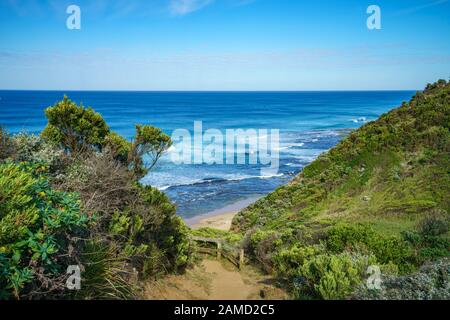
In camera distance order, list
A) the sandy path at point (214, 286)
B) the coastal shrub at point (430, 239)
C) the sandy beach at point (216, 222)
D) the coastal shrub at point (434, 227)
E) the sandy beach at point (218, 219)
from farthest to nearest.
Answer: the sandy beach at point (218, 219) → the sandy beach at point (216, 222) → the coastal shrub at point (434, 227) → the coastal shrub at point (430, 239) → the sandy path at point (214, 286)

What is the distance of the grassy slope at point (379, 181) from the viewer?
48.0 ft

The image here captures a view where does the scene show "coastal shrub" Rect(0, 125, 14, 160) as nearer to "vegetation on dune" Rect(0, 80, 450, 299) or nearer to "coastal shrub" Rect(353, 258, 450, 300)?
"vegetation on dune" Rect(0, 80, 450, 299)

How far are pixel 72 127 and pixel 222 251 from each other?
6343 mm

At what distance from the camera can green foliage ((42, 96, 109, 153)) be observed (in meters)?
10.5

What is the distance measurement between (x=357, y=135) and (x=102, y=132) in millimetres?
17288

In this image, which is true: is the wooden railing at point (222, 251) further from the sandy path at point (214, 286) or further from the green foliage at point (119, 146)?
→ the green foliage at point (119, 146)

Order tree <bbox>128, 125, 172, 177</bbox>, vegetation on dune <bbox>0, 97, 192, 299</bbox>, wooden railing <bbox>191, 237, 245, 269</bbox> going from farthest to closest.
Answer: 1. wooden railing <bbox>191, 237, 245, 269</bbox>
2. tree <bbox>128, 125, 172, 177</bbox>
3. vegetation on dune <bbox>0, 97, 192, 299</bbox>

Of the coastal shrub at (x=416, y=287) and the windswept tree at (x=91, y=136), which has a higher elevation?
the windswept tree at (x=91, y=136)

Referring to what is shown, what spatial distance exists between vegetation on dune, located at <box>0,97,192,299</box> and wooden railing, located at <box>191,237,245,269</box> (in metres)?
1.98

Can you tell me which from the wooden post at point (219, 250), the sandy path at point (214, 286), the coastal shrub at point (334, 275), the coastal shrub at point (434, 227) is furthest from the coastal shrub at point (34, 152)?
the coastal shrub at point (434, 227)

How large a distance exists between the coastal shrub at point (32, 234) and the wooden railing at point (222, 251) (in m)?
7.67

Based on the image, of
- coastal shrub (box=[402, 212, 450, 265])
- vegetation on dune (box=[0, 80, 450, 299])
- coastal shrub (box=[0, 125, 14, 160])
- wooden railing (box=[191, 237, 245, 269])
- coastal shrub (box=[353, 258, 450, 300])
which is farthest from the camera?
wooden railing (box=[191, 237, 245, 269])

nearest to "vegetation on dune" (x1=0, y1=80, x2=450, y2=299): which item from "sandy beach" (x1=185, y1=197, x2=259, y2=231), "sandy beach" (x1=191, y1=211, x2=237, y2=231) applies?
"sandy beach" (x1=191, y1=211, x2=237, y2=231)
